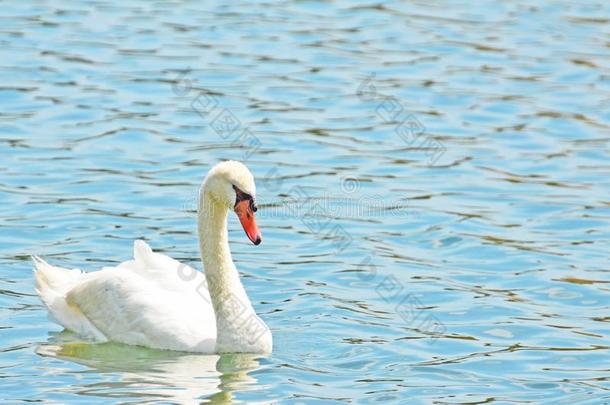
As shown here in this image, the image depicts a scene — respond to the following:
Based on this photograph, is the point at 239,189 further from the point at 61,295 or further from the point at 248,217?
the point at 61,295

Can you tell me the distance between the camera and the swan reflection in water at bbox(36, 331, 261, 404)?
413 inches

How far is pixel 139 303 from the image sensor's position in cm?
1170

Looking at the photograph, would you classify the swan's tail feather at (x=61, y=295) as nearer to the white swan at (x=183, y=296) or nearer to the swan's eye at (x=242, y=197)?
the white swan at (x=183, y=296)

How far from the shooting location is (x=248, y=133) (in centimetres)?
1753

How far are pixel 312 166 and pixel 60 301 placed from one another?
497 cm

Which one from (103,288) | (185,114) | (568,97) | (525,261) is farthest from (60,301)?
(568,97)

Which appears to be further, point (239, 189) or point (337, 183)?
point (337, 183)

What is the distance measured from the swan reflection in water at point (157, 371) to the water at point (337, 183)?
3 cm

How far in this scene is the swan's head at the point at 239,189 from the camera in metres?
11.0

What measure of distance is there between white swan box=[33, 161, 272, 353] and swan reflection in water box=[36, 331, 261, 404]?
0.11 m

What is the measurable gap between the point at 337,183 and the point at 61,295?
4.56 metres

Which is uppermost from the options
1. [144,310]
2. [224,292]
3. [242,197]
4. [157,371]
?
[242,197]

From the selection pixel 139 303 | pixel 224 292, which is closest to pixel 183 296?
pixel 139 303

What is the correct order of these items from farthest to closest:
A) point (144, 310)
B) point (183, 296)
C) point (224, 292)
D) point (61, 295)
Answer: point (61, 295) → point (183, 296) → point (144, 310) → point (224, 292)
